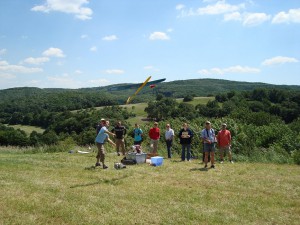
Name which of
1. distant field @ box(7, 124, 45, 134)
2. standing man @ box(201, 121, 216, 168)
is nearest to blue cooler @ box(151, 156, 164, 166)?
standing man @ box(201, 121, 216, 168)

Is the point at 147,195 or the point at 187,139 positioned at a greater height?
the point at 187,139

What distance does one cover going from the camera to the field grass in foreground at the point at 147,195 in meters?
6.51

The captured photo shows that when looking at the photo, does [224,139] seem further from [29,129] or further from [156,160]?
[29,129]

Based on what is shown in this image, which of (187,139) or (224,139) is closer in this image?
(224,139)

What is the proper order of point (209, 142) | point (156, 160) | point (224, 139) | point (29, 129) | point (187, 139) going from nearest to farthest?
point (209, 142) → point (156, 160) → point (224, 139) → point (187, 139) → point (29, 129)

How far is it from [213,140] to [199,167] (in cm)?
120

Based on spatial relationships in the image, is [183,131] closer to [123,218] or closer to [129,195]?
[129,195]


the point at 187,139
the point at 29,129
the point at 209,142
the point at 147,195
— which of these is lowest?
the point at 29,129

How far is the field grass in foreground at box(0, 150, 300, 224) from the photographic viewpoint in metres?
6.51

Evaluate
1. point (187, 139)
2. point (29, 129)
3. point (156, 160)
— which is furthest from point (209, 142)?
point (29, 129)

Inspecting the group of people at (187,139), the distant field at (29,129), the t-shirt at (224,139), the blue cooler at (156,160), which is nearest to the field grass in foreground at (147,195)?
the blue cooler at (156,160)

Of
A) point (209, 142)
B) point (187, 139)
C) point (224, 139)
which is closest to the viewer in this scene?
point (209, 142)

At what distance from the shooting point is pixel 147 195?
805 cm

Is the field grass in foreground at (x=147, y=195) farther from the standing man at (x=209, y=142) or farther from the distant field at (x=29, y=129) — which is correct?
the distant field at (x=29, y=129)
